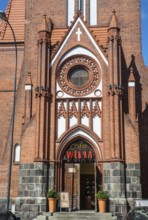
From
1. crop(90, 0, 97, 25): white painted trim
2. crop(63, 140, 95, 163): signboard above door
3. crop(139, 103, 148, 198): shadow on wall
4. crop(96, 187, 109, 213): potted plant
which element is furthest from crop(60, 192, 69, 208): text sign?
crop(90, 0, 97, 25): white painted trim

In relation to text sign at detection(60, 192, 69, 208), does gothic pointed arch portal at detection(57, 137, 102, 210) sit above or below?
above

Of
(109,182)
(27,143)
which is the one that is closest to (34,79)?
(27,143)

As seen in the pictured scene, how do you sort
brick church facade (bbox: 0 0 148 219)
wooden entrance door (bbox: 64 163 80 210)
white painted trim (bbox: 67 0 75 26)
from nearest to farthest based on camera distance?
brick church facade (bbox: 0 0 148 219)
wooden entrance door (bbox: 64 163 80 210)
white painted trim (bbox: 67 0 75 26)

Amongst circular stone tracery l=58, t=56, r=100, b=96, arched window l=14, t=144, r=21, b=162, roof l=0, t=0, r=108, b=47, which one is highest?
roof l=0, t=0, r=108, b=47

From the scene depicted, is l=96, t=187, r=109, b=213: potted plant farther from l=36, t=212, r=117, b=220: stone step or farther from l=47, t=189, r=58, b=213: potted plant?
l=47, t=189, r=58, b=213: potted plant

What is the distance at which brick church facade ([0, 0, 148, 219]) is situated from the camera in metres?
26.0

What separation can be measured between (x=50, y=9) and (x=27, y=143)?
10757 millimetres

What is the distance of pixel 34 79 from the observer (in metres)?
29.5

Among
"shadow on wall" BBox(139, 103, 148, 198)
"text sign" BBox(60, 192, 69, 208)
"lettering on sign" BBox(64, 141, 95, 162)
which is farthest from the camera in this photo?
"shadow on wall" BBox(139, 103, 148, 198)

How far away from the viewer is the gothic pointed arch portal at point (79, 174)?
26.6 m

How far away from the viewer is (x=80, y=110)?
27406 mm

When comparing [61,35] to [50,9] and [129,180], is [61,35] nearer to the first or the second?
[50,9]

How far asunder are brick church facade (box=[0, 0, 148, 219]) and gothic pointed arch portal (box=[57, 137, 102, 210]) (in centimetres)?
6

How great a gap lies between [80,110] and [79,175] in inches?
169
